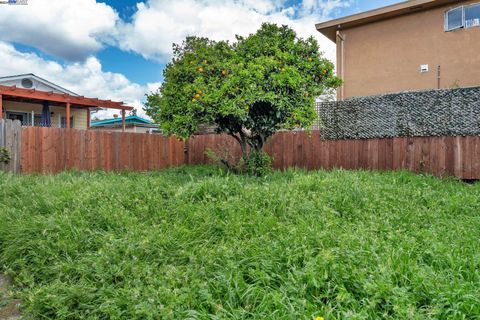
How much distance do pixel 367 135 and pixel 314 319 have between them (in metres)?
7.15

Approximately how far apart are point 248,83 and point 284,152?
146 inches

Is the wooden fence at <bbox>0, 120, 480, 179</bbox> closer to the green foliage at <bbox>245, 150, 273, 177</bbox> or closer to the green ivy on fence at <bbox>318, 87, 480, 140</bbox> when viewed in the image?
the green ivy on fence at <bbox>318, 87, 480, 140</bbox>

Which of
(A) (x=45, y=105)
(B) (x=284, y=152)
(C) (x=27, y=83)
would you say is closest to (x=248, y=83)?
(B) (x=284, y=152)

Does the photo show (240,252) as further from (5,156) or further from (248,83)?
(5,156)

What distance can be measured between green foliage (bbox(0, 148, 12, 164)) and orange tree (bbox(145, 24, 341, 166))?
3.60 metres

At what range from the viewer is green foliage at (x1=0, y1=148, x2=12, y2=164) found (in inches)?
280

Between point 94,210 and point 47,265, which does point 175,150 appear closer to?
point 94,210

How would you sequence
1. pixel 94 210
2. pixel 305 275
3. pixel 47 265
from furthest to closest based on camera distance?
pixel 94 210
pixel 47 265
pixel 305 275

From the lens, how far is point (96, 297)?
7.89 ft

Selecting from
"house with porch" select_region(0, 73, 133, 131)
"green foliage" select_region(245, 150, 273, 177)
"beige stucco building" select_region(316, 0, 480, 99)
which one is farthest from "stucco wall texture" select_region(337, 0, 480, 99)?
"house with porch" select_region(0, 73, 133, 131)

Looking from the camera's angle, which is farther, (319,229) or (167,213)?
(167,213)

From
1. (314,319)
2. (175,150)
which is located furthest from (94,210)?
(175,150)

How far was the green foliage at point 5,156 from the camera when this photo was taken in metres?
7.12

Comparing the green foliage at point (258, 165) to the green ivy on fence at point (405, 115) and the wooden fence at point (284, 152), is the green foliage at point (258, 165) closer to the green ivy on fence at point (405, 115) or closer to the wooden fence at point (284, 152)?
the wooden fence at point (284, 152)
